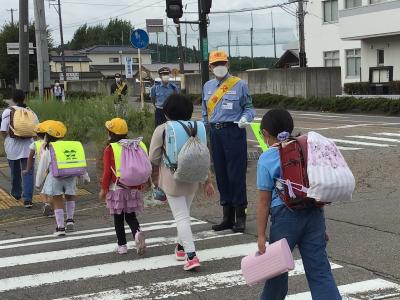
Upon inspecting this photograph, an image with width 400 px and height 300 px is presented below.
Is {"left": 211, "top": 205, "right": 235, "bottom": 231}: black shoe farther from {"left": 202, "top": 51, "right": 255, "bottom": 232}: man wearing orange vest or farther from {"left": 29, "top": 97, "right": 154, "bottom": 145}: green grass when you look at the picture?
{"left": 29, "top": 97, "right": 154, "bottom": 145}: green grass

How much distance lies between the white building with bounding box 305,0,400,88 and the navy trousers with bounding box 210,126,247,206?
1119 inches

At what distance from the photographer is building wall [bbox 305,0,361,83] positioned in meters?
45.2

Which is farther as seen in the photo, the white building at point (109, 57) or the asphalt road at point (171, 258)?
the white building at point (109, 57)

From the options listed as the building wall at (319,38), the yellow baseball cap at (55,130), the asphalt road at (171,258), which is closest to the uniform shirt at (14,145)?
the asphalt road at (171,258)

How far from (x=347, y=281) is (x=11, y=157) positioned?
6.13 metres

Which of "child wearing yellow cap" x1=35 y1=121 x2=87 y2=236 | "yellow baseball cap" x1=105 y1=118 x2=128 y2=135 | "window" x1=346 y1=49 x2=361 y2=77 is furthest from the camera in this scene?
"window" x1=346 y1=49 x2=361 y2=77

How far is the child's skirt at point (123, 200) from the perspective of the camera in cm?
610

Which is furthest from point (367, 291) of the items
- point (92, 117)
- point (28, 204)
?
point (92, 117)

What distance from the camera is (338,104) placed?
3030 cm

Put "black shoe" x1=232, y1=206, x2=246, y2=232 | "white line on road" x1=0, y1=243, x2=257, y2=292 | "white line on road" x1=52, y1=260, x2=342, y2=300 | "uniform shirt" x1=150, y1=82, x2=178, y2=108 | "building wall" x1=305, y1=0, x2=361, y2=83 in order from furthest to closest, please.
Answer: "building wall" x1=305, y1=0, x2=361, y2=83 < "uniform shirt" x1=150, y1=82, x2=178, y2=108 < "black shoe" x1=232, y1=206, x2=246, y2=232 < "white line on road" x1=0, y1=243, x2=257, y2=292 < "white line on road" x1=52, y1=260, x2=342, y2=300

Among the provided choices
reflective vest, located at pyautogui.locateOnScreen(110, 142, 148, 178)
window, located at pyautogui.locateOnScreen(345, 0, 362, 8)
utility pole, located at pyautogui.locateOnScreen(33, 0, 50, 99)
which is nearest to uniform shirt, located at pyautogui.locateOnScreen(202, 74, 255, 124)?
reflective vest, located at pyautogui.locateOnScreen(110, 142, 148, 178)

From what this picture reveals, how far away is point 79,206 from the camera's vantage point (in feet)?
31.3

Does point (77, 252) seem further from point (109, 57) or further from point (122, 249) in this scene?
point (109, 57)

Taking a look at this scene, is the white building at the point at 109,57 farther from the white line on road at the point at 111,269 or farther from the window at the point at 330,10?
the white line on road at the point at 111,269
